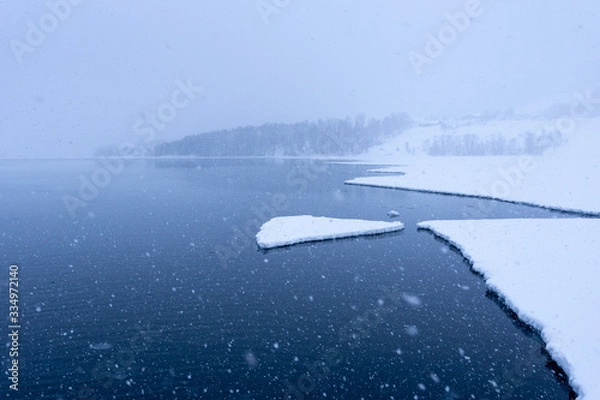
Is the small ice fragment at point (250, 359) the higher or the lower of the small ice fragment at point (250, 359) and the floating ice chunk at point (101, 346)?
the lower

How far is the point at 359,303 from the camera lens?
19.7 m

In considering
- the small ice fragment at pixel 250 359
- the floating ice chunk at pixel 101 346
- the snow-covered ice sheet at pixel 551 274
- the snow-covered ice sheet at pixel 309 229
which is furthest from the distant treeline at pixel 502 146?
the floating ice chunk at pixel 101 346

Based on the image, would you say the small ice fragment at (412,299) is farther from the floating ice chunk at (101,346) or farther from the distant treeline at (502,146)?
the distant treeline at (502,146)

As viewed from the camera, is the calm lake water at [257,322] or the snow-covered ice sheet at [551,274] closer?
the calm lake water at [257,322]

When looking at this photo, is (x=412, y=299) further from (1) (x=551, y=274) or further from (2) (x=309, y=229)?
(2) (x=309, y=229)

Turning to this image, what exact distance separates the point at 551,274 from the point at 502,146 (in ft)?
531

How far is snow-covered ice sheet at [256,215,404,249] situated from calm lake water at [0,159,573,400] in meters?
1.10

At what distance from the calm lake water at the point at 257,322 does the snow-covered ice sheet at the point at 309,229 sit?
1096mm

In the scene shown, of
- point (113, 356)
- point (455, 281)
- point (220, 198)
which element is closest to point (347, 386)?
point (113, 356)

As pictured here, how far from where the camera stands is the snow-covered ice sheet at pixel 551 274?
13734 mm

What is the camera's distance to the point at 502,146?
16112 cm

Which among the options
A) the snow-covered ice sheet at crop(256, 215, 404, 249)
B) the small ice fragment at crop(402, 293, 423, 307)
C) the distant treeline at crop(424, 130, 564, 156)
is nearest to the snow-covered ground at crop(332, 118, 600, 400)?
the small ice fragment at crop(402, 293, 423, 307)

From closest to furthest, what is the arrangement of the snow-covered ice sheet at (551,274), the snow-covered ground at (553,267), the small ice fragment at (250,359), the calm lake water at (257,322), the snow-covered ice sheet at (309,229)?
the calm lake water at (257,322) → the snow-covered ice sheet at (551,274) → the snow-covered ground at (553,267) → the small ice fragment at (250,359) → the snow-covered ice sheet at (309,229)

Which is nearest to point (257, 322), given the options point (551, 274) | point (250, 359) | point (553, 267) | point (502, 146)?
point (250, 359)
